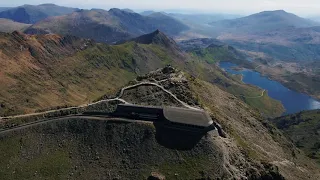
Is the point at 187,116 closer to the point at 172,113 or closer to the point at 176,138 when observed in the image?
the point at 172,113

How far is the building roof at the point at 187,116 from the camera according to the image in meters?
80.2

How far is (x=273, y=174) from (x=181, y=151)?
75.0 ft

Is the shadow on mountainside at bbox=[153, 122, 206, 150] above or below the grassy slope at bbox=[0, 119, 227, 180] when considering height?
above

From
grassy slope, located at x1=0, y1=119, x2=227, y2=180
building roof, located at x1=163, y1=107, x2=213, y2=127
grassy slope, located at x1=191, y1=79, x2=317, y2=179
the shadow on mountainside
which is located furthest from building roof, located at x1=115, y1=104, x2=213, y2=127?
grassy slope, located at x1=191, y1=79, x2=317, y2=179

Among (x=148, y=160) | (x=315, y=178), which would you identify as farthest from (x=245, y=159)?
(x=315, y=178)

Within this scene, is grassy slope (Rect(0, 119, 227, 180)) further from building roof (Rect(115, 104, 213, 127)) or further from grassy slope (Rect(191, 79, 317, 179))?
grassy slope (Rect(191, 79, 317, 179))

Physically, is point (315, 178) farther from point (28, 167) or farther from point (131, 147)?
point (28, 167)

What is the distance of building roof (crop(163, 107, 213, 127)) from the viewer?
80.2 m

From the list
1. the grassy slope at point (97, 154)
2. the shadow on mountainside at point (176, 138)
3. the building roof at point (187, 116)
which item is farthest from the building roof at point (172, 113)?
the grassy slope at point (97, 154)

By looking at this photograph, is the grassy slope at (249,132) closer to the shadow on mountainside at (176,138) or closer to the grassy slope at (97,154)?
the shadow on mountainside at (176,138)

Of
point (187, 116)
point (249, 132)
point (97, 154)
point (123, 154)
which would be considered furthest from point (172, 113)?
point (249, 132)

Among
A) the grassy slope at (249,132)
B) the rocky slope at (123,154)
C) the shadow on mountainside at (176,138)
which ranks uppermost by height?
the shadow on mountainside at (176,138)

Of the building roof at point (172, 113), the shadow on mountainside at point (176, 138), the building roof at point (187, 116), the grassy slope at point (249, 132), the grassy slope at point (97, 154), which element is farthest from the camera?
the grassy slope at point (249, 132)

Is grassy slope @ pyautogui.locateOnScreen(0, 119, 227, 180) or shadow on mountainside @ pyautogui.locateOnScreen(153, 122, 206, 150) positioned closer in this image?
grassy slope @ pyautogui.locateOnScreen(0, 119, 227, 180)
